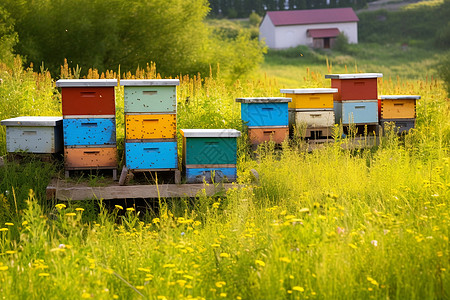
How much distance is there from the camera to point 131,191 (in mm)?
6172

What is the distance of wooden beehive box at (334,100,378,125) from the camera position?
28.8 feet

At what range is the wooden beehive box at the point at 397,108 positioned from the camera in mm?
9000

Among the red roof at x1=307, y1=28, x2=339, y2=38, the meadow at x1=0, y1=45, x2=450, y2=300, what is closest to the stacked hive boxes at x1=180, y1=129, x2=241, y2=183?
the meadow at x1=0, y1=45, x2=450, y2=300

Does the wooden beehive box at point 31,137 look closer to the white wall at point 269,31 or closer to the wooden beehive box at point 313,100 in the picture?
the wooden beehive box at point 313,100

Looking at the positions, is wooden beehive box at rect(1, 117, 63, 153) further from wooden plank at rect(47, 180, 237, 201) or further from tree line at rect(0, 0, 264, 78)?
tree line at rect(0, 0, 264, 78)

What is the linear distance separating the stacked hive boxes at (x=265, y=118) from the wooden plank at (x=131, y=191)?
68.1 inches

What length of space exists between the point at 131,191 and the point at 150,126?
2.63 feet

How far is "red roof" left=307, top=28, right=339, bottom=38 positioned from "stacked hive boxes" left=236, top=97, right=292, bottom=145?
47.8 metres

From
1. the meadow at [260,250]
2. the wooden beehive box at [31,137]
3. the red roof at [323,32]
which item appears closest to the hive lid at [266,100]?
the meadow at [260,250]

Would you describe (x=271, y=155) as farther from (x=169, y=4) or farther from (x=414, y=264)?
(x=169, y=4)

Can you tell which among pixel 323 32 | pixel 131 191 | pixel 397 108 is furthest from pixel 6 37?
pixel 323 32

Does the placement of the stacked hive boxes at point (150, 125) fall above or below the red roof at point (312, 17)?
below

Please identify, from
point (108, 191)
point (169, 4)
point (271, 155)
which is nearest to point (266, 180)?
point (271, 155)

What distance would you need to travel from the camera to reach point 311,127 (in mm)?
8477
